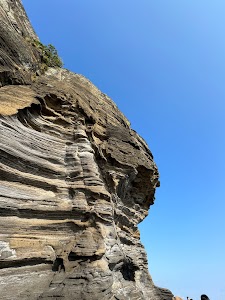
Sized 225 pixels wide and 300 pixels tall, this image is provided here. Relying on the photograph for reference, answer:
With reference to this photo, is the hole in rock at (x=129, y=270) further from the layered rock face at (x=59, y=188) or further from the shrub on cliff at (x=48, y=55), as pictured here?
the shrub on cliff at (x=48, y=55)

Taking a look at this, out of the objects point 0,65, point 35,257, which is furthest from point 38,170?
point 0,65

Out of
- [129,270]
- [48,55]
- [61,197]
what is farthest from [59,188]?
[48,55]

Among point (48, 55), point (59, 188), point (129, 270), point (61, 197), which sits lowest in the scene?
point (129, 270)

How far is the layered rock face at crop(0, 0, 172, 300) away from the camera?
1000 cm

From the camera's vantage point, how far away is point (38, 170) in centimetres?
1269

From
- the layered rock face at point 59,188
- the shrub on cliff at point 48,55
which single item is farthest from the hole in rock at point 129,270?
the shrub on cliff at point 48,55

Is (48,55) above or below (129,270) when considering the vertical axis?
above

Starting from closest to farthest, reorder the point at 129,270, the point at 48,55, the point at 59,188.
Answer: the point at 59,188
the point at 129,270
the point at 48,55

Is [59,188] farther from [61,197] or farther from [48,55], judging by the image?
[48,55]

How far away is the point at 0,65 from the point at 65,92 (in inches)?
151

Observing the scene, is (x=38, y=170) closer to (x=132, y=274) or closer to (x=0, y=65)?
(x=0, y=65)

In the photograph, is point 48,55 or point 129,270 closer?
point 129,270

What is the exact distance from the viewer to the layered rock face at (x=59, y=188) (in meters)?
10.0

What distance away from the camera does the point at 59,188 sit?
12.8 m
